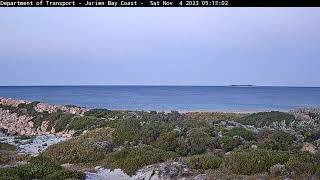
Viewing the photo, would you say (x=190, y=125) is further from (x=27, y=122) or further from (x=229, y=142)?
(x=27, y=122)

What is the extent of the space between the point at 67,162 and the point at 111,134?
102 inches

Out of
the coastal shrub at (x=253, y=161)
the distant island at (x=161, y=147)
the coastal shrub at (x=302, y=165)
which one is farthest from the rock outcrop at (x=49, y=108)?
the coastal shrub at (x=302, y=165)

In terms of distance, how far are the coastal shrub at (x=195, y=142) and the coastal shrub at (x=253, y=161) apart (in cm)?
190

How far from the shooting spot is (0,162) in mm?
11234

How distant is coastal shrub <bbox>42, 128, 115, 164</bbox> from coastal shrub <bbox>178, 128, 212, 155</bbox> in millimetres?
2136

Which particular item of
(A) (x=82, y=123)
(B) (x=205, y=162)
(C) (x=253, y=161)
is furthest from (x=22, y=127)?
(C) (x=253, y=161)

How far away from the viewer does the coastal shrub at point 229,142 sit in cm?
1241

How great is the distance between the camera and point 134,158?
36.1 ft

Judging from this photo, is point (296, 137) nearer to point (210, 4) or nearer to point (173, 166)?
point (173, 166)

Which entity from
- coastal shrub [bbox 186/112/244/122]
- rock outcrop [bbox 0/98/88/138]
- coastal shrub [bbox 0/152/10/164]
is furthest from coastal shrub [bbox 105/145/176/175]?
coastal shrub [bbox 186/112/244/122]

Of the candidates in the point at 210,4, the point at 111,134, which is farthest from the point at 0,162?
the point at 210,4

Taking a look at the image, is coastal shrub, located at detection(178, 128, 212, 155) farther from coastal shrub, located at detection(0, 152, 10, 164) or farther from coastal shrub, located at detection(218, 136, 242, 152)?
coastal shrub, located at detection(0, 152, 10, 164)

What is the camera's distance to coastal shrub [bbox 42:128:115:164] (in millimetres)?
12156

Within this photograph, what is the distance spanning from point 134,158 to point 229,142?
10.3ft
